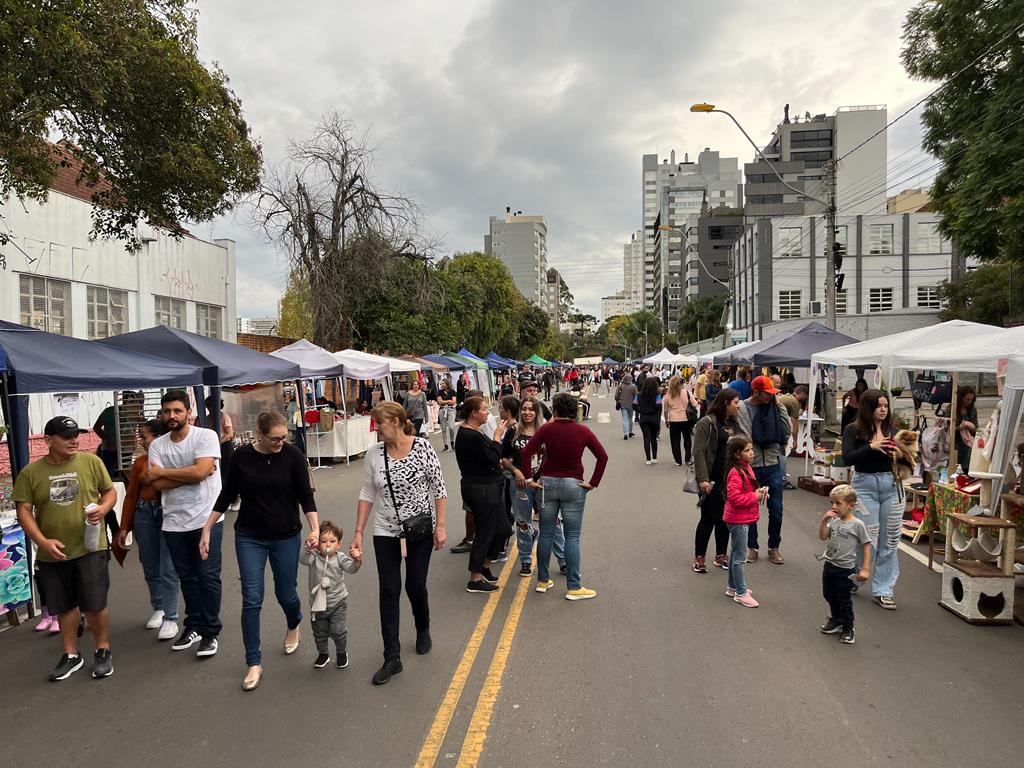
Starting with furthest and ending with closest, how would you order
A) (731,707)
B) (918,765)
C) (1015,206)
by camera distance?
(1015,206) → (731,707) → (918,765)

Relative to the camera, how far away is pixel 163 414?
4695 mm

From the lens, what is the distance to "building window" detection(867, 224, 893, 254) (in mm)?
48375

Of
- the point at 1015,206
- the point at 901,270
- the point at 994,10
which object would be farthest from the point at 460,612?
the point at 901,270

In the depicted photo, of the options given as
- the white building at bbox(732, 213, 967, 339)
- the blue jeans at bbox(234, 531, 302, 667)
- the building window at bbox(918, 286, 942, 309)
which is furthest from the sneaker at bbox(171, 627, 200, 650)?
the building window at bbox(918, 286, 942, 309)

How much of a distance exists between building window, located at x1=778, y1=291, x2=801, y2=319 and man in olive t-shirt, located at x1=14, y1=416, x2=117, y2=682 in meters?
51.9

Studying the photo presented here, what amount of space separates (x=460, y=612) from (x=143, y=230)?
17.2 metres

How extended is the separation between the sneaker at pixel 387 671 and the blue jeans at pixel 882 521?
3.79 m

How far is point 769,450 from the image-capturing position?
6.76m

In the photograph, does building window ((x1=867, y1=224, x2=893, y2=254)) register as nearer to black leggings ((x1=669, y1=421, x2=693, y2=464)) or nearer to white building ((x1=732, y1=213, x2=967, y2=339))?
white building ((x1=732, y1=213, x2=967, y2=339))

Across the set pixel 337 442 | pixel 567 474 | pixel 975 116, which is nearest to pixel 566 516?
pixel 567 474

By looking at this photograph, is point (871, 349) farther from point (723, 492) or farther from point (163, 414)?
point (163, 414)

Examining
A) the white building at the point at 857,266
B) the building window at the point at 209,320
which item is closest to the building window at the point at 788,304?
the white building at the point at 857,266

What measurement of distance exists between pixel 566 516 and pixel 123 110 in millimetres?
7674

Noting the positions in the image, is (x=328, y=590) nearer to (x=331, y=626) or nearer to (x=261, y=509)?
(x=331, y=626)
